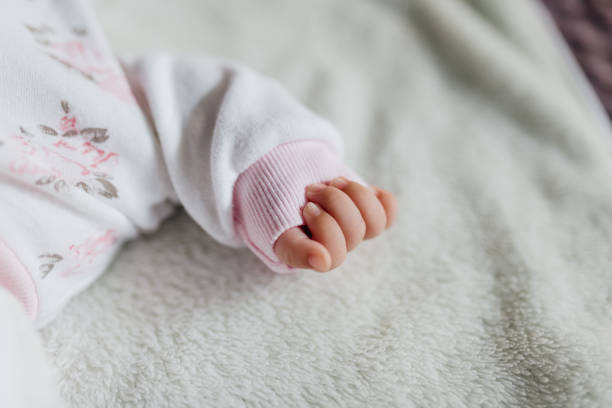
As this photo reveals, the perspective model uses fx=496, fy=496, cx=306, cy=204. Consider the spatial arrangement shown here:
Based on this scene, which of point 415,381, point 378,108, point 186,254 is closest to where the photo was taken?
point 415,381

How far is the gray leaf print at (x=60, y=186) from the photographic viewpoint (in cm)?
46

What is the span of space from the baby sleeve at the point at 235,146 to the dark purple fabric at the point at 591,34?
0.47 m

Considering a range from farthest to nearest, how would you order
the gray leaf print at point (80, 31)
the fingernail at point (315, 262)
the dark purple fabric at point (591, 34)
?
the dark purple fabric at point (591, 34) → the gray leaf print at point (80, 31) → the fingernail at point (315, 262)

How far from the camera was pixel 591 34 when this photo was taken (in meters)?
0.78

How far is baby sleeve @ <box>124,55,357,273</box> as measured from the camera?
1.53ft

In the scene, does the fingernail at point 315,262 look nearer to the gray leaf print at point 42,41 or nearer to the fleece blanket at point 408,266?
the fleece blanket at point 408,266

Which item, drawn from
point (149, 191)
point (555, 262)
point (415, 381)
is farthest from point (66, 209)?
point (555, 262)

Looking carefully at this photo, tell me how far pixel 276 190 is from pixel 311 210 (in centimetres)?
4

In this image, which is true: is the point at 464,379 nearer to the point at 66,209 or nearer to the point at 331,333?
the point at 331,333

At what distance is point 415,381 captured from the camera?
442mm

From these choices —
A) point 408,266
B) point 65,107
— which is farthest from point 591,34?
point 65,107

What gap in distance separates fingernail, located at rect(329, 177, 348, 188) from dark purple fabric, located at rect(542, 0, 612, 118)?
0.48 meters

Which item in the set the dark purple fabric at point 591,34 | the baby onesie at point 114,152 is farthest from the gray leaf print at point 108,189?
the dark purple fabric at point 591,34

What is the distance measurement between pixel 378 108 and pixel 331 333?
1.17 feet
